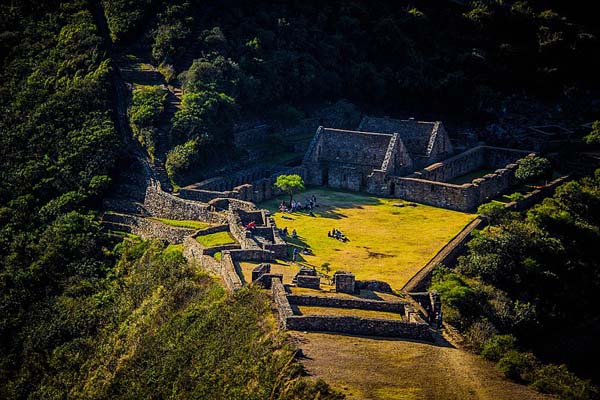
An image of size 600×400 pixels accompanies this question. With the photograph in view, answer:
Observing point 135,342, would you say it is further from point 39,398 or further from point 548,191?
point 548,191

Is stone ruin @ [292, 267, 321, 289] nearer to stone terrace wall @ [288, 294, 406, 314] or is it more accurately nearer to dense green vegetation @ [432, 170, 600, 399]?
stone terrace wall @ [288, 294, 406, 314]

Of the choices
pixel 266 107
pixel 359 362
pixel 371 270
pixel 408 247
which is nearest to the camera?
pixel 359 362

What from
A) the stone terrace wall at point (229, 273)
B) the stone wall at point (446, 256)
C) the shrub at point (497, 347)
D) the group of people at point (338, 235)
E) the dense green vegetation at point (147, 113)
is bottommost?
the shrub at point (497, 347)

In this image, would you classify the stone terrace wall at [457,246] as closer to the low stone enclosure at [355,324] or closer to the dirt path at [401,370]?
the low stone enclosure at [355,324]

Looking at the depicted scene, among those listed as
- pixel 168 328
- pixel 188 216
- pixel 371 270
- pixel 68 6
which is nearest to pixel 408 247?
pixel 371 270

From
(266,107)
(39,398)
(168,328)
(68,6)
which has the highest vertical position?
(68,6)

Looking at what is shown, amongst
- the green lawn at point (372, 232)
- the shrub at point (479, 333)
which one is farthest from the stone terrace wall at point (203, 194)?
the shrub at point (479, 333)
